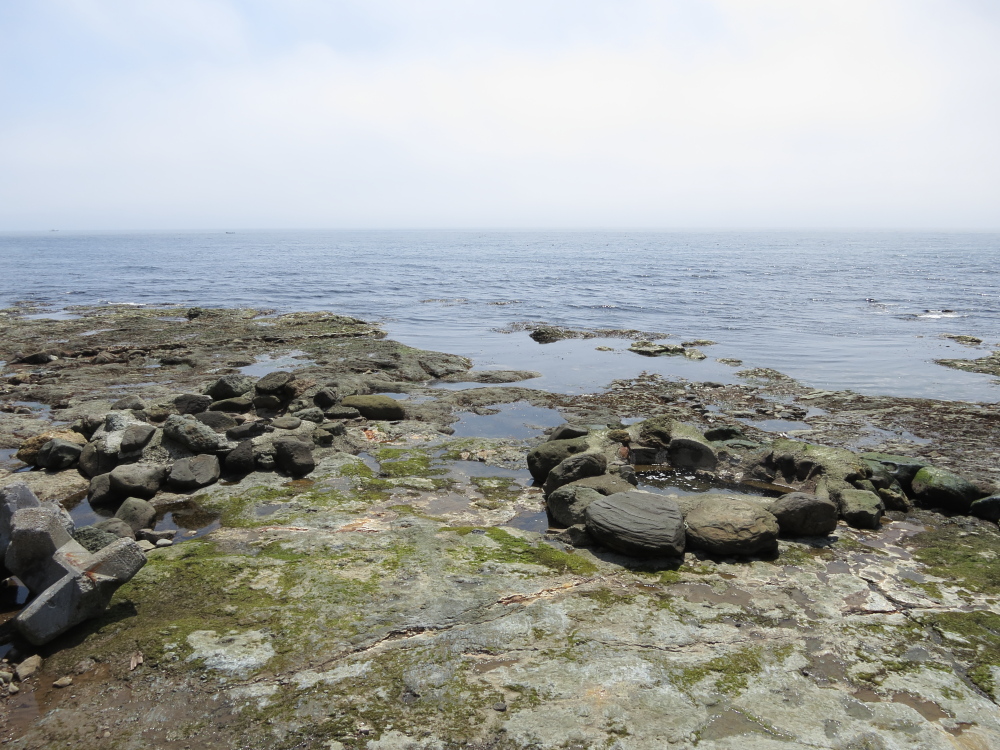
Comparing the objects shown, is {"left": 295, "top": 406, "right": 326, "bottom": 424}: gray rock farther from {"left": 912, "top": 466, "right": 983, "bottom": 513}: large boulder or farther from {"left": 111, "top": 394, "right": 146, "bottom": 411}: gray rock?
{"left": 912, "top": 466, "right": 983, "bottom": 513}: large boulder

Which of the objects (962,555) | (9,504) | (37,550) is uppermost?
(9,504)

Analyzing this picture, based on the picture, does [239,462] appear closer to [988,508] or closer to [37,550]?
[37,550]

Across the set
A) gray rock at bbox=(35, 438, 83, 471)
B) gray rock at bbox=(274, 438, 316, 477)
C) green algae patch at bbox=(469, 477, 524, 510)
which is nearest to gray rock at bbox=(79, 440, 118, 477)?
gray rock at bbox=(35, 438, 83, 471)

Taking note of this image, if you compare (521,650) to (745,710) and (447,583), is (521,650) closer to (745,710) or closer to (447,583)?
(447,583)

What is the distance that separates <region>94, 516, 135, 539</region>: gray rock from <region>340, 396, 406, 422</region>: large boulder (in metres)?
6.59

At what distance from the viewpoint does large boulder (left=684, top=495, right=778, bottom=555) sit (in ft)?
25.2

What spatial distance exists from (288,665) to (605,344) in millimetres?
21490

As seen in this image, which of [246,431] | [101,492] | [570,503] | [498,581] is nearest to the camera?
[498,581]

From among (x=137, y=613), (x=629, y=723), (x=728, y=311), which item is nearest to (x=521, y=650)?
(x=629, y=723)

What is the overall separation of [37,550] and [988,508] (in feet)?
40.6

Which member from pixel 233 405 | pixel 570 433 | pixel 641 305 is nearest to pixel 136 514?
pixel 233 405

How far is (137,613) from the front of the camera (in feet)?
20.1

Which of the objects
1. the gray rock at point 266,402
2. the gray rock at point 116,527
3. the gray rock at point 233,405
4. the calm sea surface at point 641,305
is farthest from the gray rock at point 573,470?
the gray rock at point 233,405

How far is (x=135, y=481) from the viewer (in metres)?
9.34
